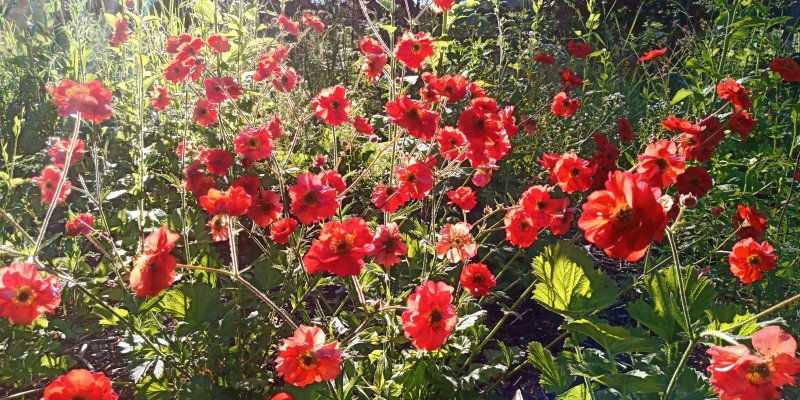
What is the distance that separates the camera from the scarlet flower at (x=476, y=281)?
5.56 ft

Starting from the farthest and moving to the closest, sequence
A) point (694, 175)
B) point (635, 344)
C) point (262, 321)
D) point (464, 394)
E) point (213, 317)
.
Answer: point (694, 175) < point (262, 321) < point (464, 394) < point (213, 317) < point (635, 344)

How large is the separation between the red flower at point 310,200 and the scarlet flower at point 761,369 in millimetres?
901

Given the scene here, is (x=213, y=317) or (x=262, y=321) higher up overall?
(x=213, y=317)

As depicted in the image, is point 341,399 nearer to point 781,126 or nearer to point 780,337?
point 780,337

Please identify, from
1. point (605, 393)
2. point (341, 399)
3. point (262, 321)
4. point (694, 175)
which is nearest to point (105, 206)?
point (262, 321)

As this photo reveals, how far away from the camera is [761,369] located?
0.95 metres

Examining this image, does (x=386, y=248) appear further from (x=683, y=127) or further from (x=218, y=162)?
(x=683, y=127)

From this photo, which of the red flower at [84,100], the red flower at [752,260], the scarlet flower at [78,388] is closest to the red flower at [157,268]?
the scarlet flower at [78,388]

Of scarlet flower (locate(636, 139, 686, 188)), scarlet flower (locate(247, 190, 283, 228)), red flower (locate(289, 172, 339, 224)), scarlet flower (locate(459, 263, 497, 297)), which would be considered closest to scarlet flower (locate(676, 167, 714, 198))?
scarlet flower (locate(636, 139, 686, 188))

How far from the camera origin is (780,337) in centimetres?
94

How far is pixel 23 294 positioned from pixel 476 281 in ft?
3.64

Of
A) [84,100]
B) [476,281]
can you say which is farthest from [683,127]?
[84,100]

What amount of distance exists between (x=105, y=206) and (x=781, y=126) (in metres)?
3.11

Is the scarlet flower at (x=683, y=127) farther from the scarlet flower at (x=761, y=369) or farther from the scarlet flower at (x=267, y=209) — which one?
the scarlet flower at (x=267, y=209)
